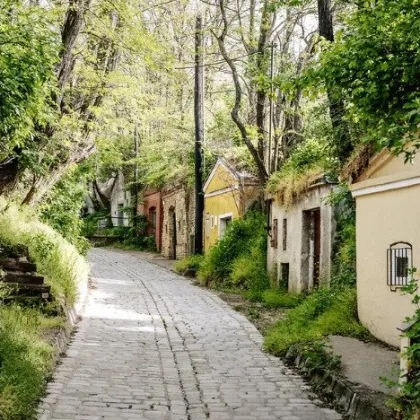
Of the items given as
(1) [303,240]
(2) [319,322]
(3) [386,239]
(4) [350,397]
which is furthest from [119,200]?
(4) [350,397]

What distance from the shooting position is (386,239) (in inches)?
327

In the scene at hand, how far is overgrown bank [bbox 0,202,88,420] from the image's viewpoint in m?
5.32

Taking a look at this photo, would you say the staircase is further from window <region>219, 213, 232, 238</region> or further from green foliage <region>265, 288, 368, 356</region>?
window <region>219, 213, 232, 238</region>

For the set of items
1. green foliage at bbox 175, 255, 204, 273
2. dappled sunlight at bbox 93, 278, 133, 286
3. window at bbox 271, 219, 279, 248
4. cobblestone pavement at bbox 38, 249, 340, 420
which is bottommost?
cobblestone pavement at bbox 38, 249, 340, 420

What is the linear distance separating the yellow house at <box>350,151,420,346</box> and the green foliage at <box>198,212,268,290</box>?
6.93 m

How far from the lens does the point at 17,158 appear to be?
1260cm

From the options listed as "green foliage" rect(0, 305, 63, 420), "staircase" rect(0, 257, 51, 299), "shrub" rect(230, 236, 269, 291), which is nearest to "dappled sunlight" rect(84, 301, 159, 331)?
"staircase" rect(0, 257, 51, 299)

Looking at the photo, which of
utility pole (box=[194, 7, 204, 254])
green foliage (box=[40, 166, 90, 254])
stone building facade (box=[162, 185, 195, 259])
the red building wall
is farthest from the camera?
the red building wall

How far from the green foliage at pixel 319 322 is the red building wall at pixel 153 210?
21.3 metres

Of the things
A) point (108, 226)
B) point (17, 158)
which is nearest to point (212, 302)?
point (17, 158)

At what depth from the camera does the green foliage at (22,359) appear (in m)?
5.00

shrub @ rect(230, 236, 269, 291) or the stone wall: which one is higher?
the stone wall

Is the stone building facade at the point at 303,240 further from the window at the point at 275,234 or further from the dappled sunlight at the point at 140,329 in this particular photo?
the dappled sunlight at the point at 140,329

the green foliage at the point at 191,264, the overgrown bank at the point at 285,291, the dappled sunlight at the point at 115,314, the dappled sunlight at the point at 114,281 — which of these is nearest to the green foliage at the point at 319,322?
the overgrown bank at the point at 285,291
